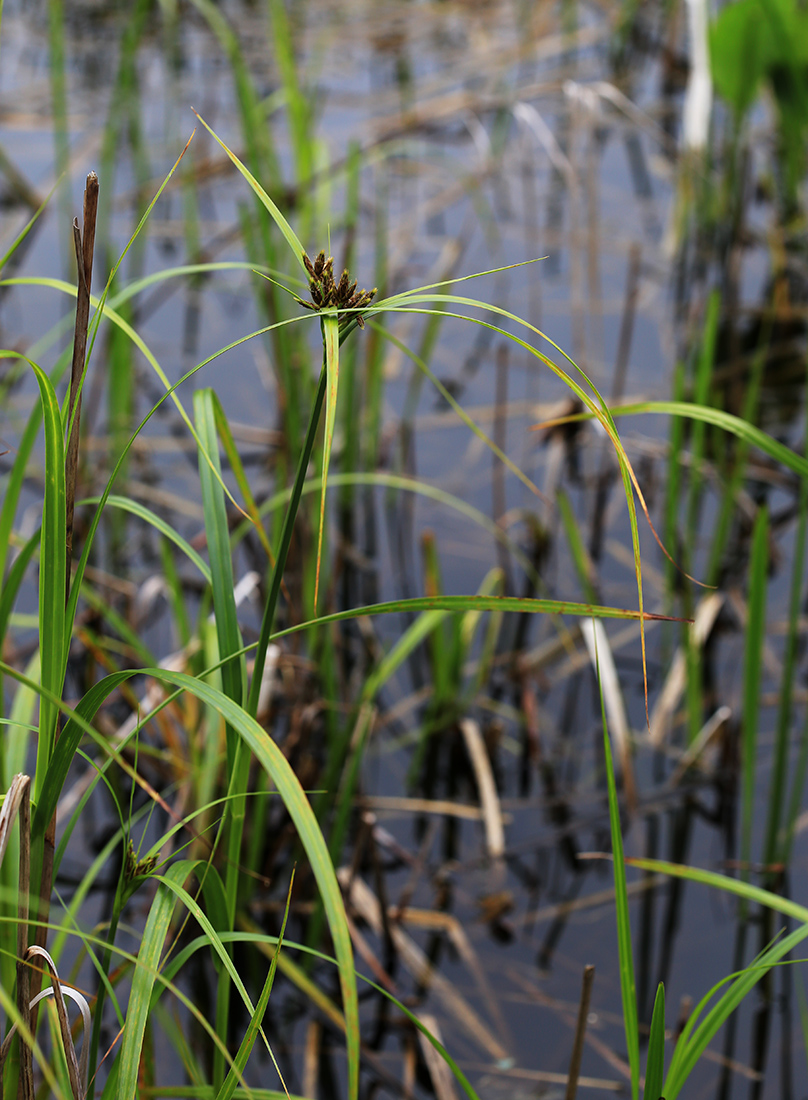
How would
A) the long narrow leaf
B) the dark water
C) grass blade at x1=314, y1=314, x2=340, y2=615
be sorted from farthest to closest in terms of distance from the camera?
the dark water, the long narrow leaf, grass blade at x1=314, y1=314, x2=340, y2=615

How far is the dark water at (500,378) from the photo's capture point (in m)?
1.18

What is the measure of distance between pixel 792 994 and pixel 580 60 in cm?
332

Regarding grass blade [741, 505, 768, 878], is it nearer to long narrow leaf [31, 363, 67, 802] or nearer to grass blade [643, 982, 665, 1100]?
grass blade [643, 982, 665, 1100]

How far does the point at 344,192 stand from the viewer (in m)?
2.79

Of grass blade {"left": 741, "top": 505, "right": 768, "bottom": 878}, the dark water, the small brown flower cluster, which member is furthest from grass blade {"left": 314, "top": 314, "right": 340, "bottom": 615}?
the dark water

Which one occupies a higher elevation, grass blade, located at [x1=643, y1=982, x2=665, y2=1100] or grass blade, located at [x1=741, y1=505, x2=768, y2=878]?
grass blade, located at [x1=741, y1=505, x2=768, y2=878]

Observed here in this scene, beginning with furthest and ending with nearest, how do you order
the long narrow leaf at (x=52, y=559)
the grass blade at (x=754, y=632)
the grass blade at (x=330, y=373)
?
the grass blade at (x=754, y=632)
the long narrow leaf at (x=52, y=559)
the grass blade at (x=330, y=373)

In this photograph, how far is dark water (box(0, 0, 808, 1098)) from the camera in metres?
1.18

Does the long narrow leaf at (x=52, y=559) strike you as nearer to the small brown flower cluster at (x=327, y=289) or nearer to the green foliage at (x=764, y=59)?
the small brown flower cluster at (x=327, y=289)

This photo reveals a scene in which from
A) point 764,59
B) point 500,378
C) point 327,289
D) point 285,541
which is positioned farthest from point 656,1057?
point 764,59

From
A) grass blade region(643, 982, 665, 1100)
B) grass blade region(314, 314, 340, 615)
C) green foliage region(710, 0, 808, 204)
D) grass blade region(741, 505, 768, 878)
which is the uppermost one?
green foliage region(710, 0, 808, 204)

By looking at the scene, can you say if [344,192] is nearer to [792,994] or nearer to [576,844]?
[576,844]

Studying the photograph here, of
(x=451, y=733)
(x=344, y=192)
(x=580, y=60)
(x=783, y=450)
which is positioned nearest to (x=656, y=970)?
(x=451, y=733)

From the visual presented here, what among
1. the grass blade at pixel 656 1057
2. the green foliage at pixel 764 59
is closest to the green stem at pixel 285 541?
the grass blade at pixel 656 1057
